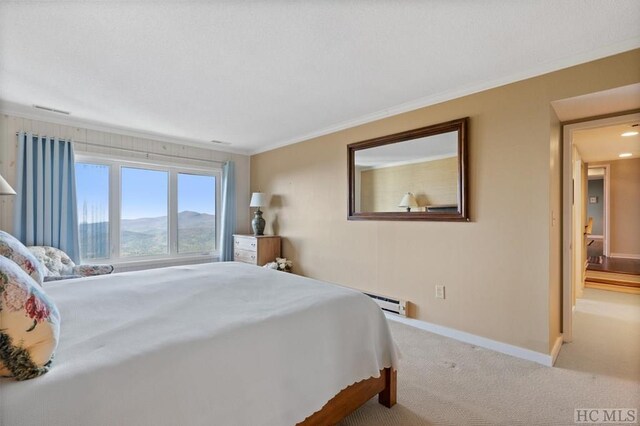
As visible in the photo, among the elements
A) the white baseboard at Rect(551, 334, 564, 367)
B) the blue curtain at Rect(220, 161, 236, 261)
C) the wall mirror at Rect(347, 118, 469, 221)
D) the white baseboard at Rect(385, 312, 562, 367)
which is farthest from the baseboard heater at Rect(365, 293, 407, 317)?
the blue curtain at Rect(220, 161, 236, 261)

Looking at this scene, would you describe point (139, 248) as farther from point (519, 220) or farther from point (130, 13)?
point (519, 220)

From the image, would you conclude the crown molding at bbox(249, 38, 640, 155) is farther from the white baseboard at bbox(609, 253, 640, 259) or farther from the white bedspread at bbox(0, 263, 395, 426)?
the white baseboard at bbox(609, 253, 640, 259)

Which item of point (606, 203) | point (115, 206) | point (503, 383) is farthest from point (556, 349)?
point (606, 203)

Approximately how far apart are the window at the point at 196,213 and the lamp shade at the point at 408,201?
334 centimetres

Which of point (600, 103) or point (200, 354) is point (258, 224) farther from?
point (600, 103)

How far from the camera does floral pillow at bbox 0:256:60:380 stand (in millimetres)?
823

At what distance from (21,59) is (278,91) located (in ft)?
6.39

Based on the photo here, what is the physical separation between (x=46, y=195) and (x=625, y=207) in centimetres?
1040

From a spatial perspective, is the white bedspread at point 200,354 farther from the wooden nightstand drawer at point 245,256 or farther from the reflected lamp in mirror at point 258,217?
the reflected lamp in mirror at point 258,217

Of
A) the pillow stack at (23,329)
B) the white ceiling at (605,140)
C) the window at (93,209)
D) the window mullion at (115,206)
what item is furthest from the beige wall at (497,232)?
the window at (93,209)

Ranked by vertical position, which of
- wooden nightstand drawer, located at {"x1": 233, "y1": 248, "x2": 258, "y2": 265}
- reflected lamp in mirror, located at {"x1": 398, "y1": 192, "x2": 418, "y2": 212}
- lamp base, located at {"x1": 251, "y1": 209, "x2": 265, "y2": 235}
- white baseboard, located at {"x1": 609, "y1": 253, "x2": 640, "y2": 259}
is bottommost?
white baseboard, located at {"x1": 609, "y1": 253, "x2": 640, "y2": 259}

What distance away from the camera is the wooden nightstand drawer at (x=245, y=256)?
4508mm

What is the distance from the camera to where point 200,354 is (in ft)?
3.48

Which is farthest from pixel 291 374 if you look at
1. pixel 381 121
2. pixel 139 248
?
pixel 139 248
